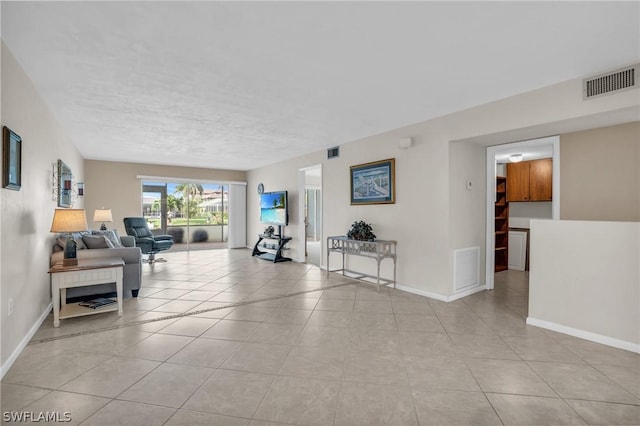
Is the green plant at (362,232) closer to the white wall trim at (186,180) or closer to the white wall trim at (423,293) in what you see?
the white wall trim at (423,293)

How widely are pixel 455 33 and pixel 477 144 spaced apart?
96.2 inches

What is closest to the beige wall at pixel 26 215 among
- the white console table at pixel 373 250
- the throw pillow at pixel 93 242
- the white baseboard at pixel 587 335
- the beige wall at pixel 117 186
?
the throw pillow at pixel 93 242

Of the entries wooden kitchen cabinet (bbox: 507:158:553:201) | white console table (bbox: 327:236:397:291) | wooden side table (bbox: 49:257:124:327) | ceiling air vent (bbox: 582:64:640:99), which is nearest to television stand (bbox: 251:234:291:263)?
white console table (bbox: 327:236:397:291)

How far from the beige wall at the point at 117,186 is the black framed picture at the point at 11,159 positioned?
18.4ft

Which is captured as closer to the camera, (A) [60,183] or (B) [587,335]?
(B) [587,335]

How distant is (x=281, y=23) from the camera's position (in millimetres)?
1940

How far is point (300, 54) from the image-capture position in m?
2.33

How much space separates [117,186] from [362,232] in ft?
21.0

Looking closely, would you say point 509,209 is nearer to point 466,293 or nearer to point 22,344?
point 466,293

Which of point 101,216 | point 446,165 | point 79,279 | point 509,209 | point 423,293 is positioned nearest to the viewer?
point 79,279

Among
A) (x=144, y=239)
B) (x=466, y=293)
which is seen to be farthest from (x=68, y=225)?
(x=466, y=293)

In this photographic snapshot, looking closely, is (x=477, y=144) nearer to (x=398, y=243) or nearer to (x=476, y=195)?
(x=476, y=195)

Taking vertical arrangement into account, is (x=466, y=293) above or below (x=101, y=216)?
below

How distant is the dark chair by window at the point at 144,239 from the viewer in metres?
6.46
